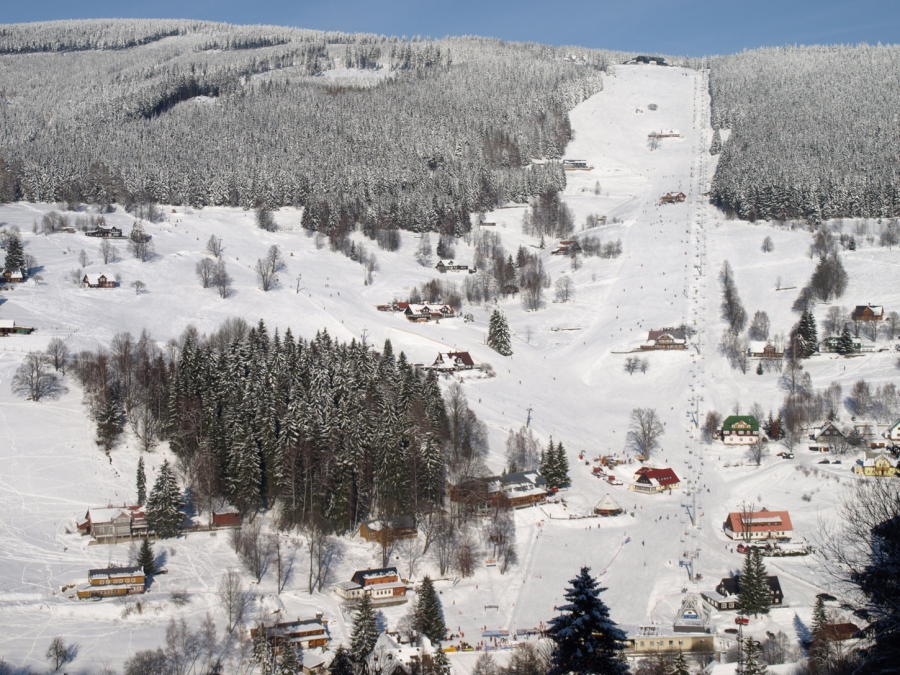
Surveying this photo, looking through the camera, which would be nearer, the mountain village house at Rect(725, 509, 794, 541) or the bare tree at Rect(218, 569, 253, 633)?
the bare tree at Rect(218, 569, 253, 633)

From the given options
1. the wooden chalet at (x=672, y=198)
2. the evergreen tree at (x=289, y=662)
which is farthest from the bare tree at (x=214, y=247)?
the evergreen tree at (x=289, y=662)

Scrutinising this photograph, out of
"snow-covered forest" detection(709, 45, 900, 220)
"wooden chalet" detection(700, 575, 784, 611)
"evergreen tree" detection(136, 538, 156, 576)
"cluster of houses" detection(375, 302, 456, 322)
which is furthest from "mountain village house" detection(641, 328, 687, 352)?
"evergreen tree" detection(136, 538, 156, 576)

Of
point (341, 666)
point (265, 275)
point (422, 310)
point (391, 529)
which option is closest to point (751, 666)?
point (341, 666)

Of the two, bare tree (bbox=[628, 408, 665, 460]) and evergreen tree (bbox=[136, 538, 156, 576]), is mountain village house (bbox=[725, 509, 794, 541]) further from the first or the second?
evergreen tree (bbox=[136, 538, 156, 576])

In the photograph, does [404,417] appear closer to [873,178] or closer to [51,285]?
[51,285]

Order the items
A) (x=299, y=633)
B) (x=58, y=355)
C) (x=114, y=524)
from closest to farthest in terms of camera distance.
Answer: (x=299, y=633), (x=114, y=524), (x=58, y=355)

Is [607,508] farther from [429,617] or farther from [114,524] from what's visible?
[114,524]
